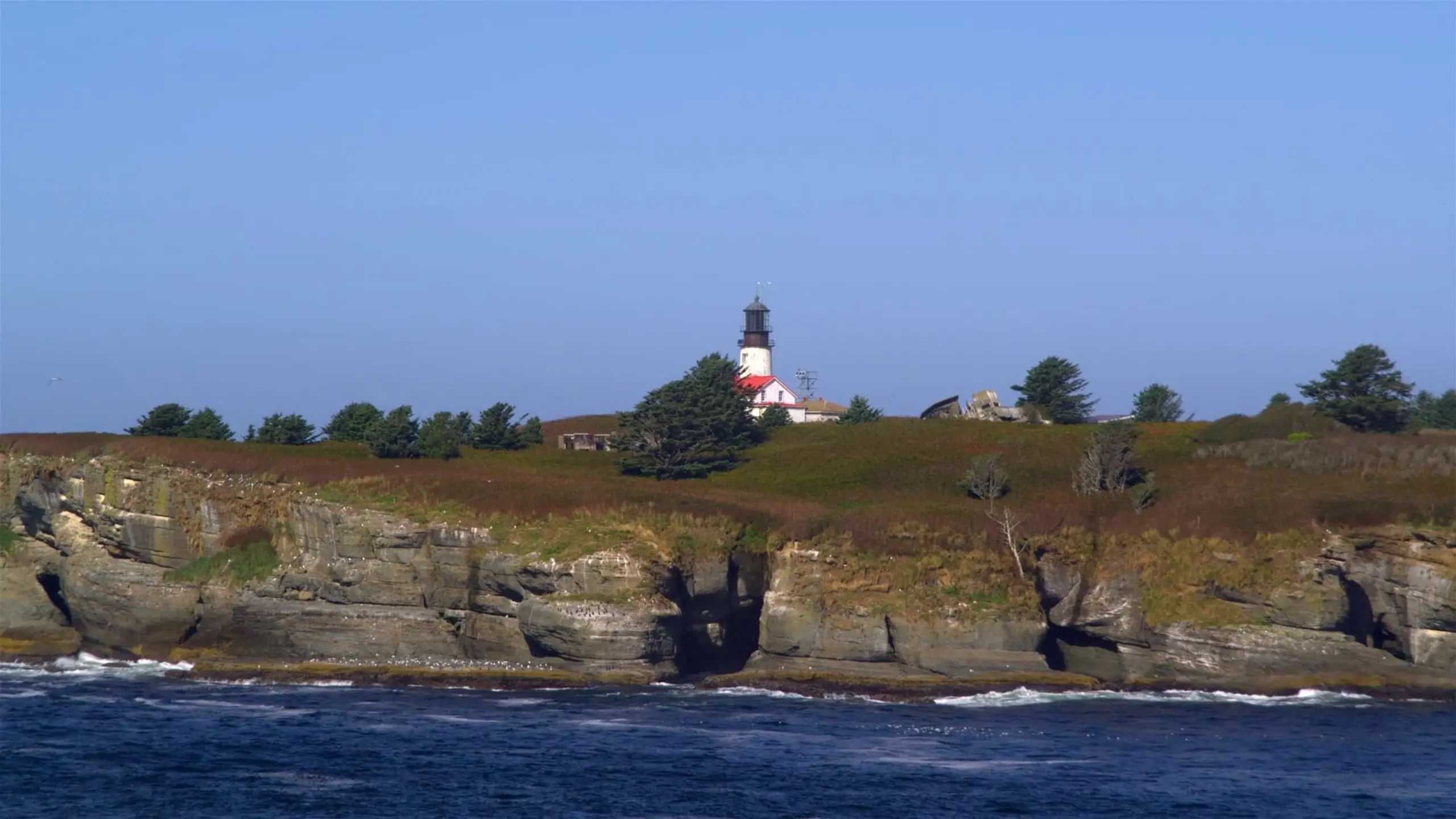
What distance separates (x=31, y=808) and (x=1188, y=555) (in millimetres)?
28926

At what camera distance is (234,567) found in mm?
43469

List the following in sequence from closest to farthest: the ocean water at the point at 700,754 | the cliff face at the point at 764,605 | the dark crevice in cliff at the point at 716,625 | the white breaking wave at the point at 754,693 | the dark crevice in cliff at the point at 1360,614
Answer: the ocean water at the point at 700,754 → the white breaking wave at the point at 754,693 → the cliff face at the point at 764,605 → the dark crevice in cliff at the point at 1360,614 → the dark crevice in cliff at the point at 716,625

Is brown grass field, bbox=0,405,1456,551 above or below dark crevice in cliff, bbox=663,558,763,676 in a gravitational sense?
above

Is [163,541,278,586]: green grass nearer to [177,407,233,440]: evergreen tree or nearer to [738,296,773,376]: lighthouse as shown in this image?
[177,407,233,440]: evergreen tree

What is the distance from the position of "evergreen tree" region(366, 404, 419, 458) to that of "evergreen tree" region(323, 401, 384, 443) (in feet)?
17.0

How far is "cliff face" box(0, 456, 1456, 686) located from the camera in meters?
37.7

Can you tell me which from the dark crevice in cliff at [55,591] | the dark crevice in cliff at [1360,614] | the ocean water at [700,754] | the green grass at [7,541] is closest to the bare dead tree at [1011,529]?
the ocean water at [700,754]

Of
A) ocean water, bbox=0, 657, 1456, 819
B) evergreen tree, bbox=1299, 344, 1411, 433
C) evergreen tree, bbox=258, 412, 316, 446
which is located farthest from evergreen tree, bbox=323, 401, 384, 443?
evergreen tree, bbox=1299, 344, 1411, 433

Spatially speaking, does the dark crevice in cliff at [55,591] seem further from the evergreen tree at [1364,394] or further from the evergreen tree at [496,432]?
the evergreen tree at [1364,394]

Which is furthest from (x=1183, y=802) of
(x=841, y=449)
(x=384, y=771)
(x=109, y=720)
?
(x=841, y=449)

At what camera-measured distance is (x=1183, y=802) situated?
25969mm

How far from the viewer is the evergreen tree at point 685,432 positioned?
183ft

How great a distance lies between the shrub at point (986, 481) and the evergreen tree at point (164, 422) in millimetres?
31347

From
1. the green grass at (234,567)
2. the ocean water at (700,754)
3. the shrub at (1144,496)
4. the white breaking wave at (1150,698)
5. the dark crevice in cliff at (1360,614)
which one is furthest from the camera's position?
the shrub at (1144,496)
